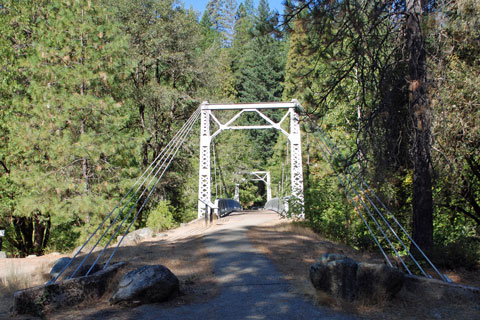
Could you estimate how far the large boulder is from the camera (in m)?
4.94

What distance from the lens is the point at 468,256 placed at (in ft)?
23.4

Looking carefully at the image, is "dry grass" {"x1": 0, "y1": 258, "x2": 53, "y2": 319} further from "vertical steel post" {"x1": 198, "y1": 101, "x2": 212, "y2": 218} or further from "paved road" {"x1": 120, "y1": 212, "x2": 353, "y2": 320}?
"vertical steel post" {"x1": 198, "y1": 101, "x2": 212, "y2": 218}

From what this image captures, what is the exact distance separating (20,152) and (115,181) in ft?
10.8

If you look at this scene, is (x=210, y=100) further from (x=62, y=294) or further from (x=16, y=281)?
(x=62, y=294)

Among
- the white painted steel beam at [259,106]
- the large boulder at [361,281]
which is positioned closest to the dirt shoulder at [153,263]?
the large boulder at [361,281]

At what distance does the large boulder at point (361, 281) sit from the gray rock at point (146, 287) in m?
1.84

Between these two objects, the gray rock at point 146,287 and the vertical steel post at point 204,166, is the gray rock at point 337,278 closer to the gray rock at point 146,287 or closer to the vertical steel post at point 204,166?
the gray rock at point 146,287

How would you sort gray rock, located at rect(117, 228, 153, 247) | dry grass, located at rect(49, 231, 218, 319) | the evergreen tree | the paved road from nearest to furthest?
the paved road, dry grass, located at rect(49, 231, 218, 319), gray rock, located at rect(117, 228, 153, 247), the evergreen tree

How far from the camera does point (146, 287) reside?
516 cm

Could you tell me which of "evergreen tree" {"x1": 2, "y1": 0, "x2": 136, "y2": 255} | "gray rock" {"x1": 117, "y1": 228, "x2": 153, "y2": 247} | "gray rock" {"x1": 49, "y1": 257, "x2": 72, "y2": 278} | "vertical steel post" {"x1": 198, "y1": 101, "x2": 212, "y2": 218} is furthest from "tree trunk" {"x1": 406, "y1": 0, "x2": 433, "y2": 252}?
"vertical steel post" {"x1": 198, "y1": 101, "x2": 212, "y2": 218}

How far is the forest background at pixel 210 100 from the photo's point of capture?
714cm

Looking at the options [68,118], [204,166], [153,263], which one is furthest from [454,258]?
[204,166]

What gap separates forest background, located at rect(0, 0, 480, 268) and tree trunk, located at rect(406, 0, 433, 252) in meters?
0.02

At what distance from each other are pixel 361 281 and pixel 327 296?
1.37ft
